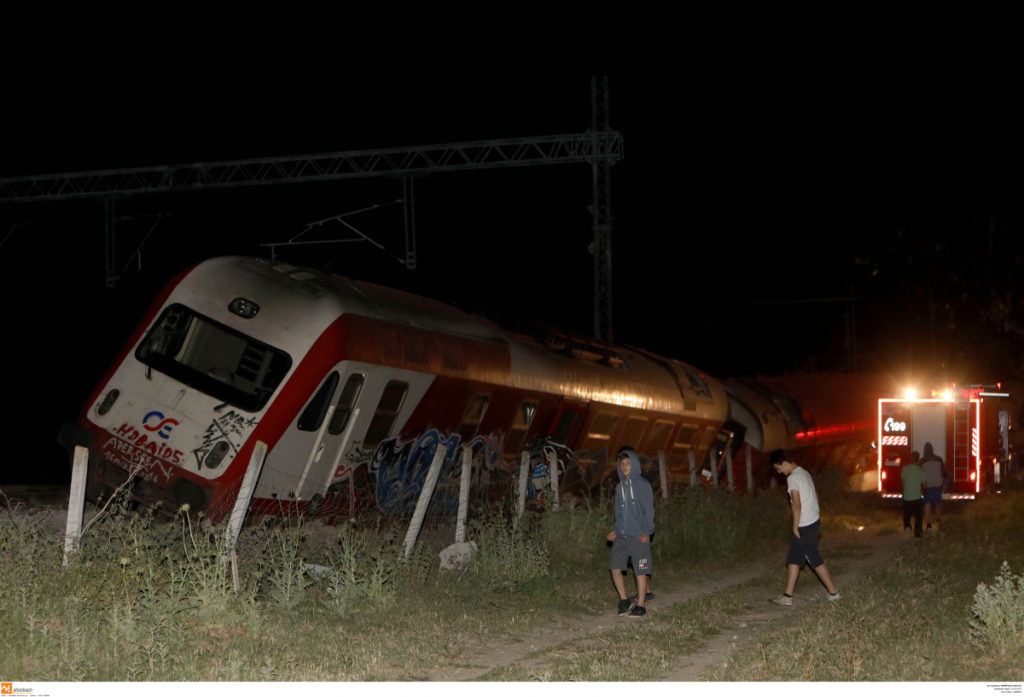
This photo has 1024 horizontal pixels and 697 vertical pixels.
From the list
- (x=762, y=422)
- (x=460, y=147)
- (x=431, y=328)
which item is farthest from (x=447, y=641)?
(x=460, y=147)

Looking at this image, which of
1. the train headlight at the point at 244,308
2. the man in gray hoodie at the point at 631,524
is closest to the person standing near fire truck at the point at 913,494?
the man in gray hoodie at the point at 631,524

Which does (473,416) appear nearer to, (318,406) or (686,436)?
(318,406)

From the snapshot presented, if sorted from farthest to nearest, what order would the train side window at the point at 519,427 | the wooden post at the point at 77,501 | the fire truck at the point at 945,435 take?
1. the fire truck at the point at 945,435
2. the train side window at the point at 519,427
3. the wooden post at the point at 77,501

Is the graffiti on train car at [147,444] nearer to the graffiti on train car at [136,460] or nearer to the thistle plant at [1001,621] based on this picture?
the graffiti on train car at [136,460]

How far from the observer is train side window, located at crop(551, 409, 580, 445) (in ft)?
54.7

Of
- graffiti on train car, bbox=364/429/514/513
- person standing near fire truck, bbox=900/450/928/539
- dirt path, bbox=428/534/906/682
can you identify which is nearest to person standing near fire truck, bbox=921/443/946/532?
person standing near fire truck, bbox=900/450/928/539

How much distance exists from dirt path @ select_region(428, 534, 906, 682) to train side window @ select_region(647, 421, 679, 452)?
→ 4211mm

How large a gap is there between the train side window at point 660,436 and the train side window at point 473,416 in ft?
19.8

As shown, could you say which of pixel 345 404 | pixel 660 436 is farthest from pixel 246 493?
pixel 660 436

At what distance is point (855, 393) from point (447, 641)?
2292 centimetres

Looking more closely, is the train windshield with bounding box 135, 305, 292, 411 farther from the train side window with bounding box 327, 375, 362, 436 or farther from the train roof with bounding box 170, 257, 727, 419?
the train side window with bounding box 327, 375, 362, 436

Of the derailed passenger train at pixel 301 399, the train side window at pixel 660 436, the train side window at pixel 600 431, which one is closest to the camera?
the derailed passenger train at pixel 301 399

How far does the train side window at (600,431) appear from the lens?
17.7 metres

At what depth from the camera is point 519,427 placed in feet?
51.3
